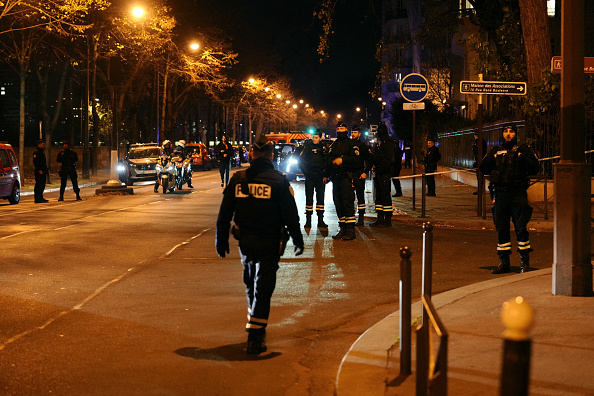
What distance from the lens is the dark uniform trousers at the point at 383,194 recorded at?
665 inches

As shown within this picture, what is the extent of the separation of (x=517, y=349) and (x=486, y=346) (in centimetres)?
409

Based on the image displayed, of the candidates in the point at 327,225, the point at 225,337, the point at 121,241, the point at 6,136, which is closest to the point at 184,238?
the point at 121,241

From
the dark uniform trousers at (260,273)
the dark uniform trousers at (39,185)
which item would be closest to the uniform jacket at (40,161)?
the dark uniform trousers at (39,185)

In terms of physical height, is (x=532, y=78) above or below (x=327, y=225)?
above

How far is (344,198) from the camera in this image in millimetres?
14578

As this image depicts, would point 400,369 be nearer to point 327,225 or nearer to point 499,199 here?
point 499,199

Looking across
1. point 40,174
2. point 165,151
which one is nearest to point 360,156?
point 40,174

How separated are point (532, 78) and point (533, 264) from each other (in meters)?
11.3

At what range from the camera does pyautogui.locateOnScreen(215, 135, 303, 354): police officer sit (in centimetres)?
689

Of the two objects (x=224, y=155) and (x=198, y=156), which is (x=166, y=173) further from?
(x=198, y=156)

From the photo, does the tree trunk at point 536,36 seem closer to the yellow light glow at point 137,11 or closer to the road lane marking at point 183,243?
the road lane marking at point 183,243

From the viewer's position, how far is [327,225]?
17.1 m

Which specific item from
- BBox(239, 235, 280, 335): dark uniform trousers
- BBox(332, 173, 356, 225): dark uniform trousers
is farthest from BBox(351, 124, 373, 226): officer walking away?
BBox(239, 235, 280, 335): dark uniform trousers

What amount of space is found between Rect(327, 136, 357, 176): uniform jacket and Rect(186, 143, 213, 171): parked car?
3772cm
